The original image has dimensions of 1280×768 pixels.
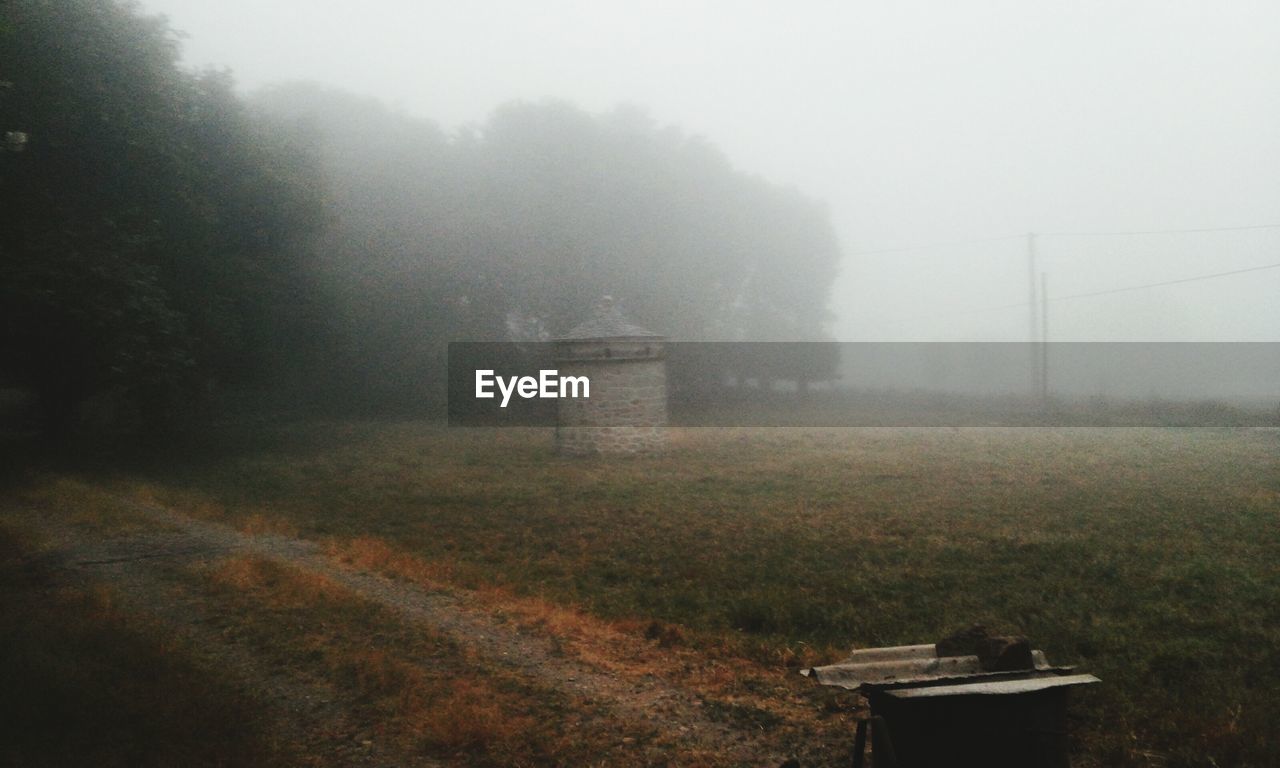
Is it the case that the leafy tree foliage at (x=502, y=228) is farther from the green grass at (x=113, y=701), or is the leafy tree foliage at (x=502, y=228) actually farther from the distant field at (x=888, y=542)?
the green grass at (x=113, y=701)

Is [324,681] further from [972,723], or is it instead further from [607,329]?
[607,329]

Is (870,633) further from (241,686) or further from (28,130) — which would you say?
(28,130)

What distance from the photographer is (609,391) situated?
2295 centimetres

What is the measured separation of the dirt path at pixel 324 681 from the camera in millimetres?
5648

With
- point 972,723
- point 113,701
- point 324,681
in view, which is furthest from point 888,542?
point 113,701

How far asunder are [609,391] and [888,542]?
12442mm

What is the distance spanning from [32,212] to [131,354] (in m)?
3.34

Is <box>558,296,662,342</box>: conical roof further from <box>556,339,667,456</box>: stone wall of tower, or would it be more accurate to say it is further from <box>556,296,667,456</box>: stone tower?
<box>556,339,667,456</box>: stone wall of tower

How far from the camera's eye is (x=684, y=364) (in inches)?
1645

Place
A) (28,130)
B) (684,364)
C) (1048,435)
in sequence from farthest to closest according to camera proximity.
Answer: (684,364), (1048,435), (28,130)

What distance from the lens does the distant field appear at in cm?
673

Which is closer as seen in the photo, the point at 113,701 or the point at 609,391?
the point at 113,701

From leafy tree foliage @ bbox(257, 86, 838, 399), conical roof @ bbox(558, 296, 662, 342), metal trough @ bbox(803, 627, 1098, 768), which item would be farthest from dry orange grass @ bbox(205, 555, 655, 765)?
leafy tree foliage @ bbox(257, 86, 838, 399)

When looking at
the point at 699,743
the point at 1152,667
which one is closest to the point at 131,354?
the point at 699,743
